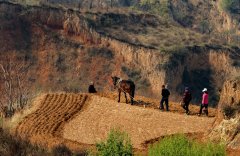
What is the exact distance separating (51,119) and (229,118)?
908cm

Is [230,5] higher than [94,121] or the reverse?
higher

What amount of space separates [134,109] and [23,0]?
189 ft

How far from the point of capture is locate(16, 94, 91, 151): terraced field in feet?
66.5

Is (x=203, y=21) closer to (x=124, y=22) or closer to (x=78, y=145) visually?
(x=124, y=22)

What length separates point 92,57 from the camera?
6869 centimetres

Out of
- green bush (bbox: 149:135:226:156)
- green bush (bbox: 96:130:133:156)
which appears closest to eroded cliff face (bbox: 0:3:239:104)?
green bush (bbox: 96:130:133:156)

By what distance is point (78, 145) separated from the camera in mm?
19797

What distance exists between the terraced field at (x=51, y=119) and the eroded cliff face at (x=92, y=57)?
3683 centimetres

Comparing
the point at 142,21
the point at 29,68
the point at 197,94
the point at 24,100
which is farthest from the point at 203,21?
the point at 24,100

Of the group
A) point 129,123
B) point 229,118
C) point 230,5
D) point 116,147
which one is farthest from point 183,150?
point 230,5

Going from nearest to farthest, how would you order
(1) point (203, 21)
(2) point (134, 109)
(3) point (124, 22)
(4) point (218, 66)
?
(2) point (134, 109)
(4) point (218, 66)
(3) point (124, 22)
(1) point (203, 21)

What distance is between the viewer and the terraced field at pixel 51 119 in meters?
20.3

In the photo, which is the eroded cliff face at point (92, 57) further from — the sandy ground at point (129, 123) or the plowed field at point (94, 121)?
the sandy ground at point (129, 123)

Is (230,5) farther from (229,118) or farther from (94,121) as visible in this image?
(229,118)
